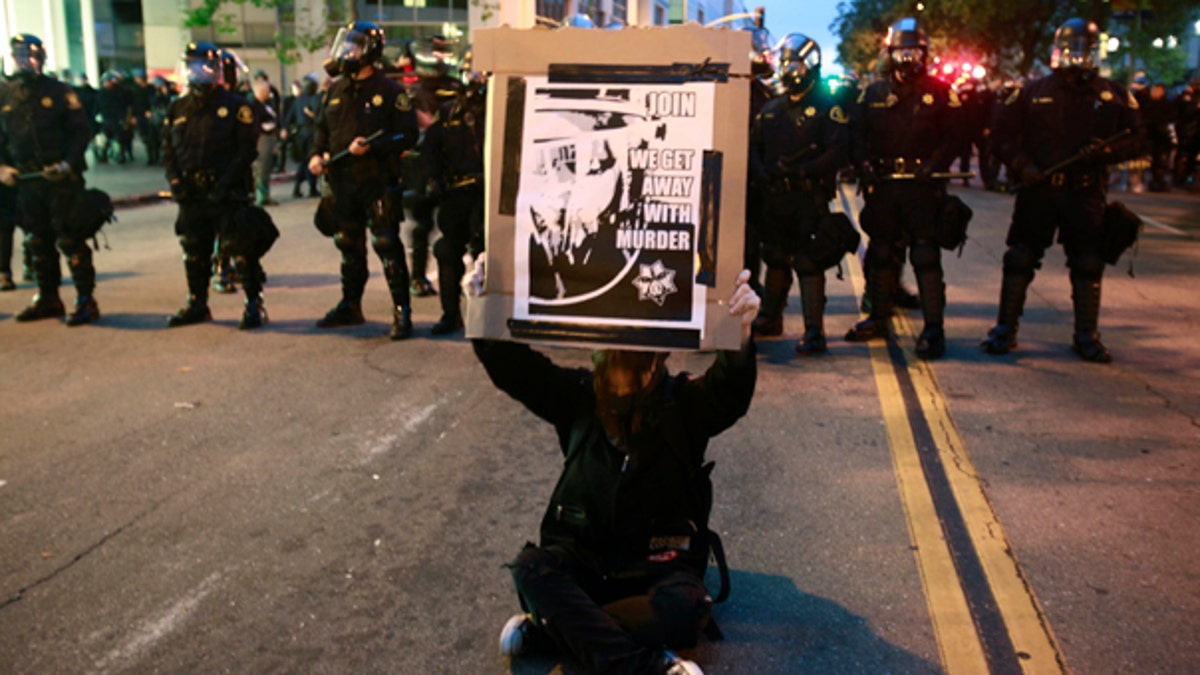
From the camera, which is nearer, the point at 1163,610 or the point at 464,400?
the point at 1163,610

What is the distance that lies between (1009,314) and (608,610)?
5743mm

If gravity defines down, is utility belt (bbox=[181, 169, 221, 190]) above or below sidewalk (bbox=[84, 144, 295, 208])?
above

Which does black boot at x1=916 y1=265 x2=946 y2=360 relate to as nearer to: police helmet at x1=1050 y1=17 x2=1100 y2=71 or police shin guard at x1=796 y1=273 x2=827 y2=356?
police shin guard at x1=796 y1=273 x2=827 y2=356

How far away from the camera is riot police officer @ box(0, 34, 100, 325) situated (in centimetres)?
927

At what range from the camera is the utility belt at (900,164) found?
337 inches

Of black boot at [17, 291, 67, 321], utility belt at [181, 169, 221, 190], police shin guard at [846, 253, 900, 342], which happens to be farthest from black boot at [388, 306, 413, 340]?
police shin guard at [846, 253, 900, 342]

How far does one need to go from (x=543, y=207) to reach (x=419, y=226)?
7.71m

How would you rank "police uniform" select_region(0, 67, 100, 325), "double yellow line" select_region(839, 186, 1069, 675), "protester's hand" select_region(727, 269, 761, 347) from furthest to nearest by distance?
"police uniform" select_region(0, 67, 100, 325), "double yellow line" select_region(839, 186, 1069, 675), "protester's hand" select_region(727, 269, 761, 347)

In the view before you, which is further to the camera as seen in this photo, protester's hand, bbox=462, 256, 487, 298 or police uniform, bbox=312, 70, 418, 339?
police uniform, bbox=312, 70, 418, 339

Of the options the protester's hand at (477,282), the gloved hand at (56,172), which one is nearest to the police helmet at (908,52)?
the protester's hand at (477,282)

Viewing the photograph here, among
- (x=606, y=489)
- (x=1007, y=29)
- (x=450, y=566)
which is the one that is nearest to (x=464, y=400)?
(x=450, y=566)

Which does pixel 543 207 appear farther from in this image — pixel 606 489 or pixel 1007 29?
pixel 1007 29

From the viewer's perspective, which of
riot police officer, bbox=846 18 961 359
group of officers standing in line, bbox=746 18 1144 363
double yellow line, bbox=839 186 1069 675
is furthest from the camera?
riot police officer, bbox=846 18 961 359

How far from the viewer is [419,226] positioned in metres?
10.9
